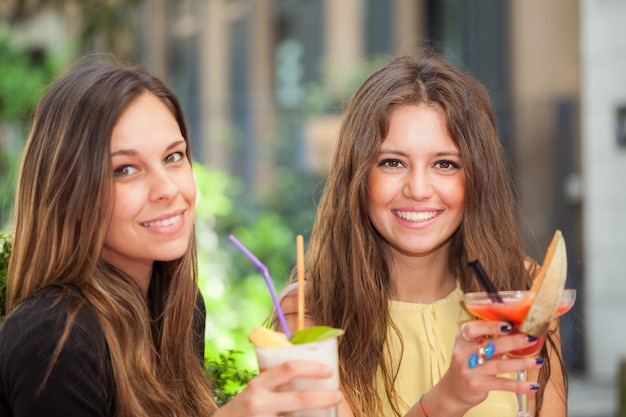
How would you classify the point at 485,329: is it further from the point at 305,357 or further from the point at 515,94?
the point at 515,94

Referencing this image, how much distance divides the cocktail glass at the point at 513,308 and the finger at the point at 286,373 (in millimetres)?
424

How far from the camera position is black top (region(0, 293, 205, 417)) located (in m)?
1.99

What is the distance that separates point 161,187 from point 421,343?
1.03 meters

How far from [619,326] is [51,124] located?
22.8ft

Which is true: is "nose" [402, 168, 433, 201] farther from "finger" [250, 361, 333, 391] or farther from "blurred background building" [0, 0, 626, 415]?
"blurred background building" [0, 0, 626, 415]

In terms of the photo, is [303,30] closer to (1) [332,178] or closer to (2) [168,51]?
(2) [168,51]

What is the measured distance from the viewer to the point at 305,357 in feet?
6.39

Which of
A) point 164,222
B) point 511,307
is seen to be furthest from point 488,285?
point 164,222

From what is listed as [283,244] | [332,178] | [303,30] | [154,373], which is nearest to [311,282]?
[332,178]

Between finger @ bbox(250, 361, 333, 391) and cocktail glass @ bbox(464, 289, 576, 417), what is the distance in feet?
1.39

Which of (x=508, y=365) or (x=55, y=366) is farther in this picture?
(x=508, y=365)

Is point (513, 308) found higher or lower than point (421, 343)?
higher

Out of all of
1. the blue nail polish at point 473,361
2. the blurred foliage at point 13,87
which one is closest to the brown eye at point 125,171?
the blue nail polish at point 473,361

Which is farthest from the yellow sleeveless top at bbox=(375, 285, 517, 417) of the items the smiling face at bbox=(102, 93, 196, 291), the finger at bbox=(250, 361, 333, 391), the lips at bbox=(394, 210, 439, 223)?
the finger at bbox=(250, 361, 333, 391)
